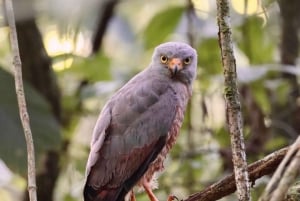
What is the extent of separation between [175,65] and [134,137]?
53 centimetres

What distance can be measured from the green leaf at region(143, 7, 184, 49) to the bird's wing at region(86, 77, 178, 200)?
138 cm

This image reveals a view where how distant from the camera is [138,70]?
522cm

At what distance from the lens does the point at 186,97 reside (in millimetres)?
3889

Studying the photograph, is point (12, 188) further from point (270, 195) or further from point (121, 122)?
point (270, 195)

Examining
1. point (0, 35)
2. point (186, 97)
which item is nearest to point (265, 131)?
point (186, 97)

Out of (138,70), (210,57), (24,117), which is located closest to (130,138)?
(24,117)

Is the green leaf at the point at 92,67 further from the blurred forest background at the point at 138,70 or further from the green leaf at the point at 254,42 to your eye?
the green leaf at the point at 254,42

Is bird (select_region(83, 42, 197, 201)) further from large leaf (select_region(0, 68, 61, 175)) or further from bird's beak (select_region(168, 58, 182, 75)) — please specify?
large leaf (select_region(0, 68, 61, 175))

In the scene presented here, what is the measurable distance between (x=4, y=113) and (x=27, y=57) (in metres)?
0.65

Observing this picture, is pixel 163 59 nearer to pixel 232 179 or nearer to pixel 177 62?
pixel 177 62

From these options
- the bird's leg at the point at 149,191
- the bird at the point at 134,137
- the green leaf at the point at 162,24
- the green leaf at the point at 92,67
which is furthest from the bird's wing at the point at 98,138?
the green leaf at the point at 162,24

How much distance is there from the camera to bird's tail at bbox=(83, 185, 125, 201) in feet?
11.1

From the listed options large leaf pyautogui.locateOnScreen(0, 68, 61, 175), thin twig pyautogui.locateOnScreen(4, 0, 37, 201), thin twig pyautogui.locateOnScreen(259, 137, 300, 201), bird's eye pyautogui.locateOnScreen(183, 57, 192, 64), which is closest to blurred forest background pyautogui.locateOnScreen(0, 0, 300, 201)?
large leaf pyautogui.locateOnScreen(0, 68, 61, 175)

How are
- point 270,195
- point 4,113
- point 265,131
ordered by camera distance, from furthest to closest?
point 265,131 → point 4,113 → point 270,195
